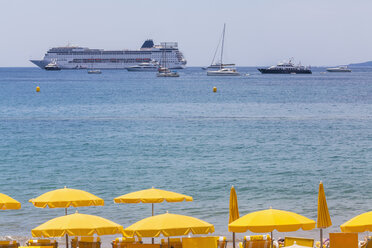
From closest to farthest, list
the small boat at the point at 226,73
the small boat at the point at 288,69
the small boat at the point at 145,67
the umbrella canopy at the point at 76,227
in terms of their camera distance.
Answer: the umbrella canopy at the point at 76,227, the small boat at the point at 226,73, the small boat at the point at 288,69, the small boat at the point at 145,67

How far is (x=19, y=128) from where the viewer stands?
144ft

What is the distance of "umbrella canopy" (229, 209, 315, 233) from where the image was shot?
10688mm

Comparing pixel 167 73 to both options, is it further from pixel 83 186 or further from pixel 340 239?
pixel 340 239

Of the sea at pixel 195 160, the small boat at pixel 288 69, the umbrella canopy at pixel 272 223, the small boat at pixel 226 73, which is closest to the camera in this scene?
the umbrella canopy at pixel 272 223

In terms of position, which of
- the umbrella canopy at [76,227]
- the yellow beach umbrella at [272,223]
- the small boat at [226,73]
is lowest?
the small boat at [226,73]

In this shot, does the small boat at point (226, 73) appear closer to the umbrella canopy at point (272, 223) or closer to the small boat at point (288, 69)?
the small boat at point (288, 69)

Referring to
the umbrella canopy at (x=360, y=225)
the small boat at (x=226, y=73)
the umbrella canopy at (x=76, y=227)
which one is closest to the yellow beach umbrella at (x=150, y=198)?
the umbrella canopy at (x=76, y=227)

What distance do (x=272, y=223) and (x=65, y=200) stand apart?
13.2 ft

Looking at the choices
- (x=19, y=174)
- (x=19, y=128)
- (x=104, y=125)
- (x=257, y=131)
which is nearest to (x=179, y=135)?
(x=257, y=131)

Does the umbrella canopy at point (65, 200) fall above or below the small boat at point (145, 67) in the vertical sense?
above

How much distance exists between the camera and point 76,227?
10.9m

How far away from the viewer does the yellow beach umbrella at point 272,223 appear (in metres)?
10.7

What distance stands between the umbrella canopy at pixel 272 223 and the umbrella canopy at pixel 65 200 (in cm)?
308

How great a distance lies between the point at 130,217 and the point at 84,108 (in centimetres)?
4525
